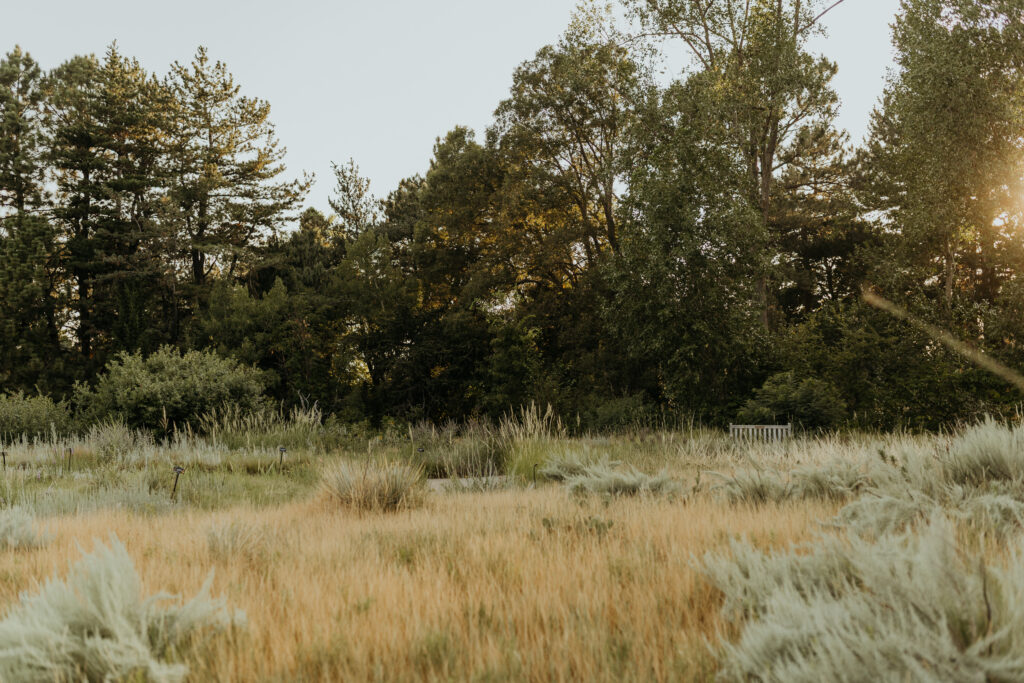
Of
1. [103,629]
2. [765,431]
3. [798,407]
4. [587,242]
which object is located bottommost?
[765,431]

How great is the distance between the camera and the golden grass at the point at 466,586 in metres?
2.22

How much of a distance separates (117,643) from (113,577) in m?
0.34

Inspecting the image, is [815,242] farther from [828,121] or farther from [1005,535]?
[1005,535]

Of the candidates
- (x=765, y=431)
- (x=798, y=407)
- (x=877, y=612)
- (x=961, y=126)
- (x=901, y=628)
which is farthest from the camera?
(x=961, y=126)

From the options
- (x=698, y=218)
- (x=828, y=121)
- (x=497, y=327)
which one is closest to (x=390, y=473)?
(x=698, y=218)

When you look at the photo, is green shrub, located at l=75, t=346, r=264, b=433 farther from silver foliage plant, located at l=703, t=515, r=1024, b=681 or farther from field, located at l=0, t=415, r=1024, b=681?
silver foliage plant, located at l=703, t=515, r=1024, b=681

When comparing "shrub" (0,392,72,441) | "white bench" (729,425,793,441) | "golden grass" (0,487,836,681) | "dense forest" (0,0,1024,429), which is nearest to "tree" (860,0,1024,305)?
"dense forest" (0,0,1024,429)

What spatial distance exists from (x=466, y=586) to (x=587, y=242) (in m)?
23.9

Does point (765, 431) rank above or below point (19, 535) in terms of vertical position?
below

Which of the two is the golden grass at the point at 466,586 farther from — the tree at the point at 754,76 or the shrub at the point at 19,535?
the tree at the point at 754,76

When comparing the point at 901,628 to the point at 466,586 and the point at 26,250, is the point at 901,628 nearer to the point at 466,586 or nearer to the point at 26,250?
the point at 466,586

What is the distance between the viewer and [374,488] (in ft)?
20.2

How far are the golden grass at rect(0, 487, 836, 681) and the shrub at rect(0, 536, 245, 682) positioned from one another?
14cm

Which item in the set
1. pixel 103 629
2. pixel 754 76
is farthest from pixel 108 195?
pixel 103 629
